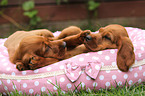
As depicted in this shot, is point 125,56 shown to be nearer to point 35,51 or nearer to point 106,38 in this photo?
point 106,38

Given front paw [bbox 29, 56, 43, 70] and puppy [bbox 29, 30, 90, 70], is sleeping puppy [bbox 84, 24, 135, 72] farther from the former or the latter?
front paw [bbox 29, 56, 43, 70]

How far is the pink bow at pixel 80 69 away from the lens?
2058 mm

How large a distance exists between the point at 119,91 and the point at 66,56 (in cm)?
79

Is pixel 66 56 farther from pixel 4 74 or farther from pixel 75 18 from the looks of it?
pixel 75 18

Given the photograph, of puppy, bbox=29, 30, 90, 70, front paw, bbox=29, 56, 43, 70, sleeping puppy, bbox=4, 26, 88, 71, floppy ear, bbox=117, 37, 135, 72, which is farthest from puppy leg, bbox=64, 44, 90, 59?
floppy ear, bbox=117, 37, 135, 72

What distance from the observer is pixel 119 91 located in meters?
1.92

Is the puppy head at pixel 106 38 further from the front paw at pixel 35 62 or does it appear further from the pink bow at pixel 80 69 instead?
the front paw at pixel 35 62

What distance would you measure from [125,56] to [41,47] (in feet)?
3.03

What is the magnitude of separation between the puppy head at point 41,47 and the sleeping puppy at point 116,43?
12.7 inches

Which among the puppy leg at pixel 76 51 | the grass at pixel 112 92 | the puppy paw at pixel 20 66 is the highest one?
the puppy leg at pixel 76 51

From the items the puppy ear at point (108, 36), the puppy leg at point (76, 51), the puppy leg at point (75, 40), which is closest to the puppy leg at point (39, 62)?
the puppy leg at point (76, 51)

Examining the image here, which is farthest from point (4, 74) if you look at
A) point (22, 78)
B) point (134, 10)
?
point (134, 10)

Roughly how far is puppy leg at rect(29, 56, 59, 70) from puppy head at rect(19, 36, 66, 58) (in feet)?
0.18

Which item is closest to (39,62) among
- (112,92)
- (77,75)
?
(77,75)
